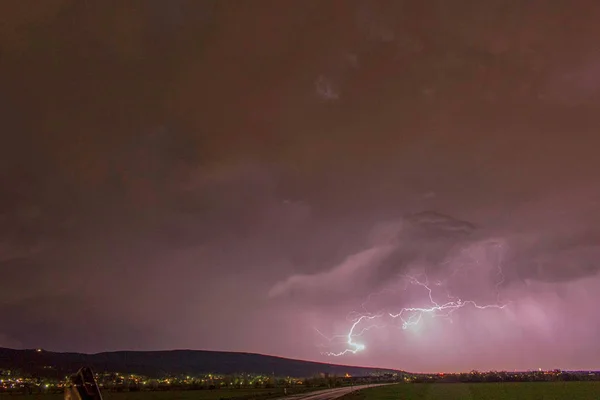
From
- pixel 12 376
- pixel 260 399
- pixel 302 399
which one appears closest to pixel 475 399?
pixel 302 399

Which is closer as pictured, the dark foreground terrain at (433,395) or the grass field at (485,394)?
the grass field at (485,394)

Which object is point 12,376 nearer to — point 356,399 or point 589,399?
point 356,399

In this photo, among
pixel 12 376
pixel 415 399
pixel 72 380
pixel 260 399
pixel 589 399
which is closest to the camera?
pixel 72 380

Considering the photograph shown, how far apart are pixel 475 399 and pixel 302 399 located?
74.7ft

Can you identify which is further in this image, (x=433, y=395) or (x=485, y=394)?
(x=485, y=394)

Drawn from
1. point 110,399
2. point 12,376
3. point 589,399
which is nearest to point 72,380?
point 589,399

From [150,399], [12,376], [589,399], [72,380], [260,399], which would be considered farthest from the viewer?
[12,376]

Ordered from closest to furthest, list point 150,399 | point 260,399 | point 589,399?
1. point 589,399
2. point 260,399
3. point 150,399

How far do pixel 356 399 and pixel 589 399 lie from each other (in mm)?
27668

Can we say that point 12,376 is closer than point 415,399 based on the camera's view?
No

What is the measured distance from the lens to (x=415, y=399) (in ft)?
203

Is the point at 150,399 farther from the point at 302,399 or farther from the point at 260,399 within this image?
the point at 302,399

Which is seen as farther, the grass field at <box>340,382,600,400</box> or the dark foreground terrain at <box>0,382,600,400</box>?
the dark foreground terrain at <box>0,382,600,400</box>

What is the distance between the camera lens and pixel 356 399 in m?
63.7
